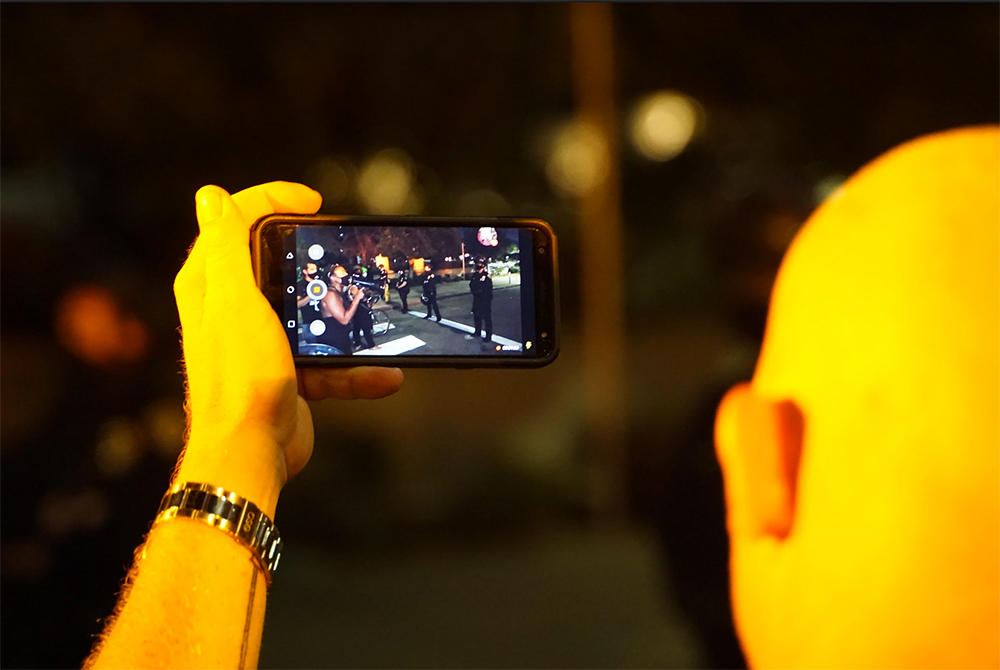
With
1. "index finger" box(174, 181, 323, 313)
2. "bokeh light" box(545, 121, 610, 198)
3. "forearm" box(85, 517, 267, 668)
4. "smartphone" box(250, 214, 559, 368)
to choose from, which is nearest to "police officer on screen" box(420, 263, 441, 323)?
"smartphone" box(250, 214, 559, 368)

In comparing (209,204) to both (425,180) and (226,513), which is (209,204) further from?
(425,180)

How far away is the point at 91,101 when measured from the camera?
1.19 m

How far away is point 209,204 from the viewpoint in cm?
62

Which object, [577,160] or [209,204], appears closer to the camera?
[209,204]

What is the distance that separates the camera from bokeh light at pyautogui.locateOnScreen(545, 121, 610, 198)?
49.0 inches

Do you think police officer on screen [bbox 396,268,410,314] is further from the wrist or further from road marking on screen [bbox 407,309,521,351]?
the wrist

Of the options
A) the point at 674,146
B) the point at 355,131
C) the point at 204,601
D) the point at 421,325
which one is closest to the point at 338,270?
the point at 421,325

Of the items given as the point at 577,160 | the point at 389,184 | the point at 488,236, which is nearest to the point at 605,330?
the point at 577,160

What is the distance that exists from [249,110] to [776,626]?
1.03m

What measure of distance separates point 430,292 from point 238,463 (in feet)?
0.69

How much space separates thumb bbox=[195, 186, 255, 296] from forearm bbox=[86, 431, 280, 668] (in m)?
0.12

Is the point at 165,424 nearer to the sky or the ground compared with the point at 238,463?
nearer to the ground

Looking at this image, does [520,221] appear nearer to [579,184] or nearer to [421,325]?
[421,325]

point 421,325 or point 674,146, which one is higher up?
point 674,146
